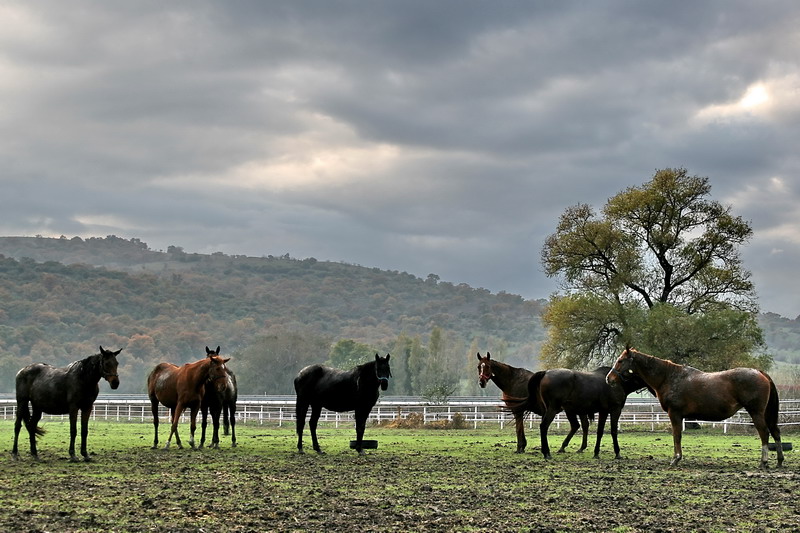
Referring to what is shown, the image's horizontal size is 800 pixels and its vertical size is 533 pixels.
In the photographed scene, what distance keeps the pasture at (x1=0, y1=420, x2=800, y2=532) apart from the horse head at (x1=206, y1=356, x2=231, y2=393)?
177 centimetres

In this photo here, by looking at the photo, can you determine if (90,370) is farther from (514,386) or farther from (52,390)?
(514,386)

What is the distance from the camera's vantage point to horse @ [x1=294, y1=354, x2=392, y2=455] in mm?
21984

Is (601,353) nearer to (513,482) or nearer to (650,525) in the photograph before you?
(513,482)

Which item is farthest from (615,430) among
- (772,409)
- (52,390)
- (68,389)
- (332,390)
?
(52,390)

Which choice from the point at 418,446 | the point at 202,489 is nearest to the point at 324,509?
the point at 202,489

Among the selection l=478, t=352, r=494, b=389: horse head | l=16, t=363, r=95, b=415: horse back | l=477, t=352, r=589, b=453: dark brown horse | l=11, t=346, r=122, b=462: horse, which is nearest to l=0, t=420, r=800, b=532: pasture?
l=11, t=346, r=122, b=462: horse

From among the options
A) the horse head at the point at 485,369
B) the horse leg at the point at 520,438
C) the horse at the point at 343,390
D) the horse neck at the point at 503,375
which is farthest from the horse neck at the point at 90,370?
the horse leg at the point at 520,438

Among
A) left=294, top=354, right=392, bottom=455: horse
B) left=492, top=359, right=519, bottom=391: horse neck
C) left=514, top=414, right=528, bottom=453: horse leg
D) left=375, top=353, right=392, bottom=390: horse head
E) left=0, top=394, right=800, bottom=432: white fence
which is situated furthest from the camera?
left=0, top=394, right=800, bottom=432: white fence

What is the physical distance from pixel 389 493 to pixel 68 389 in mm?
9146

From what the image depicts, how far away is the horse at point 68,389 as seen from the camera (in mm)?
19047

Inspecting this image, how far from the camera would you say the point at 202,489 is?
13.7m

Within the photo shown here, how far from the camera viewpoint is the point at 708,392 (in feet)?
64.4

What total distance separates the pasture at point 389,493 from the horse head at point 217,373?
1774mm

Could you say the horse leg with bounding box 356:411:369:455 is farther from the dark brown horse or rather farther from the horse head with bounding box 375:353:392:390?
the dark brown horse
